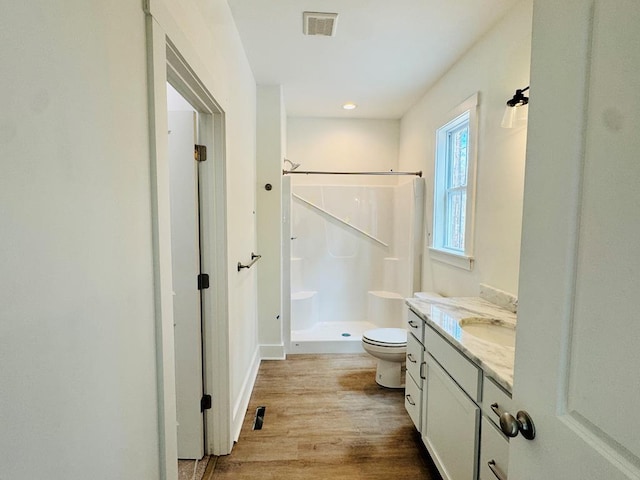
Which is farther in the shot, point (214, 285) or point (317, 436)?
point (317, 436)

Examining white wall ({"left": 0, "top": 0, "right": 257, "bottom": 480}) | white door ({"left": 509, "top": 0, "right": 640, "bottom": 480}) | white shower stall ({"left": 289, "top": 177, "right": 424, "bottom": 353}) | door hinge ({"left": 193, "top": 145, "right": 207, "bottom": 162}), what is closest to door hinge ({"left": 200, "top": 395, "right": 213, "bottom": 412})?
white wall ({"left": 0, "top": 0, "right": 257, "bottom": 480})

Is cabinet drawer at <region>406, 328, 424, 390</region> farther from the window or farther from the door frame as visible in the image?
the door frame

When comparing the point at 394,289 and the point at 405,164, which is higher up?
the point at 405,164

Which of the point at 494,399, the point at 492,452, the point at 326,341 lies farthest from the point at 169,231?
the point at 326,341

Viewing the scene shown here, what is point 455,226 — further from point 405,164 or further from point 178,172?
point 178,172

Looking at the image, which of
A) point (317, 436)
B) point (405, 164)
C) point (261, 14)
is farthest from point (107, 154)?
point (405, 164)

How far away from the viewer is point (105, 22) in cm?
67

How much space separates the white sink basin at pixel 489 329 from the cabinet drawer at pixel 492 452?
51cm

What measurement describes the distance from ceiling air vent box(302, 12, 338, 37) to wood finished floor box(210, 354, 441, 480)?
8.40ft

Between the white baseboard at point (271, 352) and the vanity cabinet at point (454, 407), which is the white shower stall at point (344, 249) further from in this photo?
the vanity cabinet at point (454, 407)

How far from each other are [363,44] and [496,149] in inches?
44.7

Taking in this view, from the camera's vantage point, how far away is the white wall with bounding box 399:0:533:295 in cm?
171

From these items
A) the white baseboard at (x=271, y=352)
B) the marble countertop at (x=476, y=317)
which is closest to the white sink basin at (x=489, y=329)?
the marble countertop at (x=476, y=317)

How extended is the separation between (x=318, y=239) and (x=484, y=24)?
2.51 metres
